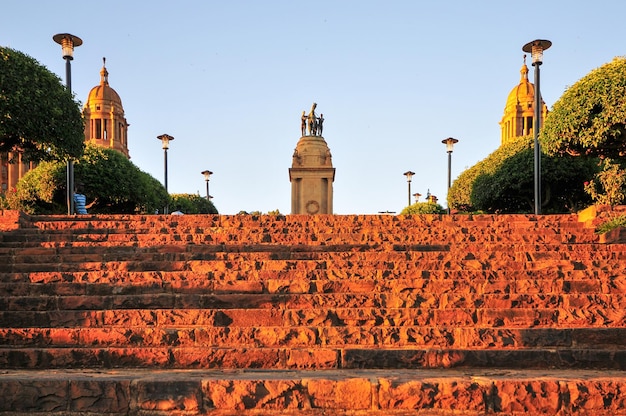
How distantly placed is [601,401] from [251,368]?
317 centimetres

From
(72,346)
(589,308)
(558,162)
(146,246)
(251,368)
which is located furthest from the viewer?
(558,162)

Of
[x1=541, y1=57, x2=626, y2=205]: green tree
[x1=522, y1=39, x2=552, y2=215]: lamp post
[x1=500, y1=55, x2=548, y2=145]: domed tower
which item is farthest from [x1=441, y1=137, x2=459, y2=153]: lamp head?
[x1=500, y1=55, x2=548, y2=145]: domed tower

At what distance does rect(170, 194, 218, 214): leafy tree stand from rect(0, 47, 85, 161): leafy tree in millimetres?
25500

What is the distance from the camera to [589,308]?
5.86 metres

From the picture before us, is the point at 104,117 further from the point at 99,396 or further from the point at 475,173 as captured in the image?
the point at 99,396

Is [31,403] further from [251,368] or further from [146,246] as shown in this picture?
[146,246]

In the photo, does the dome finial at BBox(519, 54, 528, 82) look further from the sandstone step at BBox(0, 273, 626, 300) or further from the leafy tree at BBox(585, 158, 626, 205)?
the sandstone step at BBox(0, 273, 626, 300)

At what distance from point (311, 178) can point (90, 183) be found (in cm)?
1094

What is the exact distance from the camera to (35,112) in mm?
11922

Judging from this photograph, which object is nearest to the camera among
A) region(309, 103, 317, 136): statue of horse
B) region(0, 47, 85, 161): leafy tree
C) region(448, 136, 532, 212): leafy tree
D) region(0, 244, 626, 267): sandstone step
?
region(0, 244, 626, 267): sandstone step

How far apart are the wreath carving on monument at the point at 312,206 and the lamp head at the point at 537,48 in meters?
14.0

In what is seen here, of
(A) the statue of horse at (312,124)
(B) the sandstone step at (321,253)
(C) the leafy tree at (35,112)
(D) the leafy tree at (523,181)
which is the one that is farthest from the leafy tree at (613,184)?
(A) the statue of horse at (312,124)

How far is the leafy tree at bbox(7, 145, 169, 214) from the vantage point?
2209cm

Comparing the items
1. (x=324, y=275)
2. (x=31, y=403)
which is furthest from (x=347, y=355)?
(x=31, y=403)
